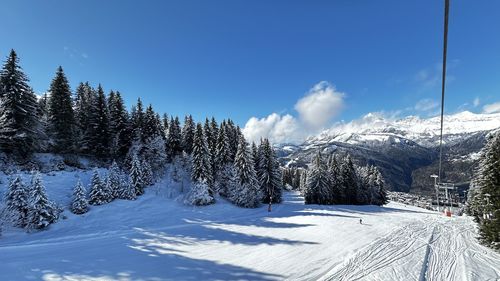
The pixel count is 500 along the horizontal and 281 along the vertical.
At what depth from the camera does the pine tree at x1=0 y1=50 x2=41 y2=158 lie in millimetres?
29594

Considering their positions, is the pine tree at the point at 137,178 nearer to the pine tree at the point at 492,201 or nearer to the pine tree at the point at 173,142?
the pine tree at the point at 173,142

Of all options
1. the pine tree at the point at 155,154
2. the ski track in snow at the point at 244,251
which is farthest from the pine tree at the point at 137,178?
the pine tree at the point at 155,154

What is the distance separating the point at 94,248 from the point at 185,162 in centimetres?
3312

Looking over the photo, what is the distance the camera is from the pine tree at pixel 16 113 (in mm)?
29594

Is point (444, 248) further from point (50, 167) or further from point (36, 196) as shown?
point (50, 167)

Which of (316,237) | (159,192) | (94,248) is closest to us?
(94,248)

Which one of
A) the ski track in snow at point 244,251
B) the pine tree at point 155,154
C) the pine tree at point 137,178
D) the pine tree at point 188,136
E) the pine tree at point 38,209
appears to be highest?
the pine tree at point 188,136

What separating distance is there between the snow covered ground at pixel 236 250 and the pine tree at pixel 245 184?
12.4 meters

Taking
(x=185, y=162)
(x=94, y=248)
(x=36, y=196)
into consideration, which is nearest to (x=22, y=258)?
(x=94, y=248)

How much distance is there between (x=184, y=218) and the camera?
31.2m

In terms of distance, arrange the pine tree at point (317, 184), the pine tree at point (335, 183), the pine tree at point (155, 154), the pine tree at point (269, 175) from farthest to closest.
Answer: the pine tree at point (335, 183) → the pine tree at point (317, 184) → the pine tree at point (269, 175) → the pine tree at point (155, 154)

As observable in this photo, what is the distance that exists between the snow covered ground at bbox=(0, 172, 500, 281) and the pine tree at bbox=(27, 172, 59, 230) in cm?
93

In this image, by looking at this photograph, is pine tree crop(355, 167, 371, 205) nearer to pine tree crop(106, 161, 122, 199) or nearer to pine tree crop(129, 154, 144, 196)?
pine tree crop(129, 154, 144, 196)

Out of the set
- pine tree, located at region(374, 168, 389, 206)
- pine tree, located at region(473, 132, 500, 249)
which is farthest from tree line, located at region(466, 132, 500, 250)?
pine tree, located at region(374, 168, 389, 206)
